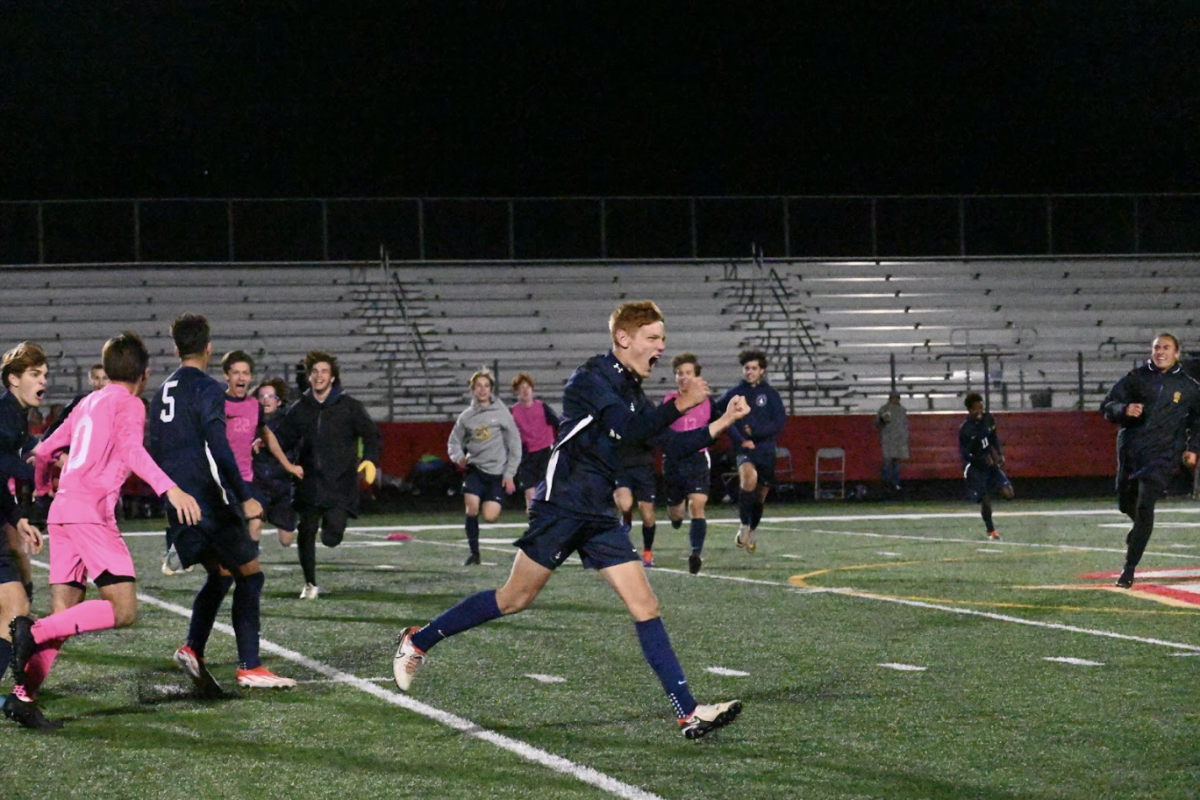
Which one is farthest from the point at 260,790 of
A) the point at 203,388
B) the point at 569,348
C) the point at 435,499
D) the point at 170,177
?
the point at 170,177

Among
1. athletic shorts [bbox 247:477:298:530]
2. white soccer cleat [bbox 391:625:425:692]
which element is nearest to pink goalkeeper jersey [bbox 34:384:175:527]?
white soccer cleat [bbox 391:625:425:692]

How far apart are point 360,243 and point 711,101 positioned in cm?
932

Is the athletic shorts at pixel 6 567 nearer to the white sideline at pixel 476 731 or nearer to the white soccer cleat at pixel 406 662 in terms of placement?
the white sideline at pixel 476 731

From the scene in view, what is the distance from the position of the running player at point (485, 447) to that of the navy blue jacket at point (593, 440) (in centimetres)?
914

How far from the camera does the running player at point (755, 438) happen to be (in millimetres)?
15102

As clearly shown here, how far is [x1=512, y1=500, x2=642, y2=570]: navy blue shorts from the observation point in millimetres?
6254

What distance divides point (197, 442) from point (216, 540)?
468 millimetres

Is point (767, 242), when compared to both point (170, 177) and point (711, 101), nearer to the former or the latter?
point (711, 101)

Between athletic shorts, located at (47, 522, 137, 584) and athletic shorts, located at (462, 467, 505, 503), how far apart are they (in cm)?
875

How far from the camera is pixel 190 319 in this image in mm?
7199

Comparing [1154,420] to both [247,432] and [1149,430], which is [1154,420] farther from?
[247,432]

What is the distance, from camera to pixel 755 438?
1549 cm

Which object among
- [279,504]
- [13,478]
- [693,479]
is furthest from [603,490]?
[279,504]

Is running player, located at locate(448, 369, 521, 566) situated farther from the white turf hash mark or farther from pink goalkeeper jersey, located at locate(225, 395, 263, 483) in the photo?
the white turf hash mark
